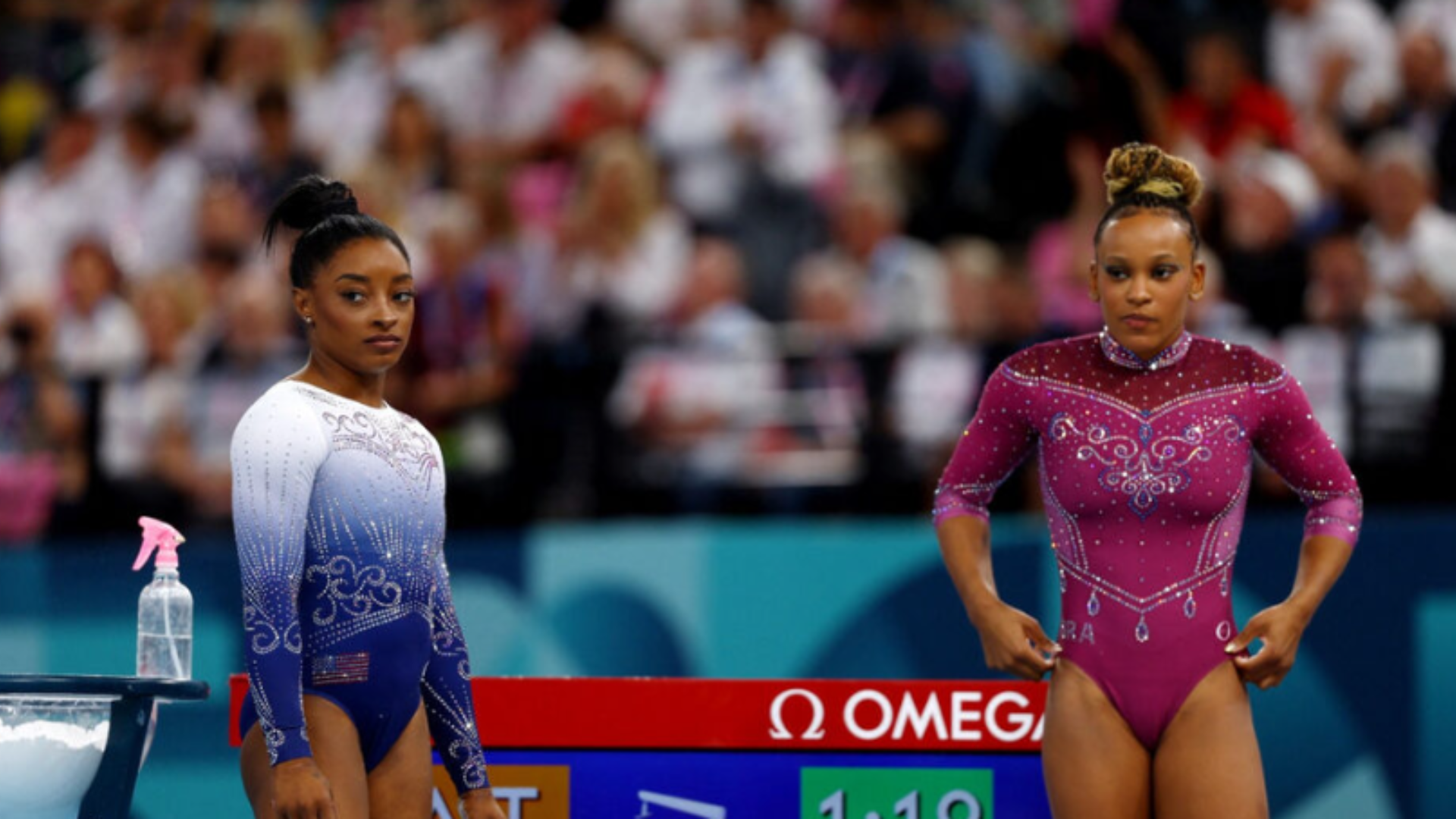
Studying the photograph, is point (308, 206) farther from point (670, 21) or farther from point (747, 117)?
point (670, 21)

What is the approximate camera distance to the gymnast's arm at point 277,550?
3627 millimetres

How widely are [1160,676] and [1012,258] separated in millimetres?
4304

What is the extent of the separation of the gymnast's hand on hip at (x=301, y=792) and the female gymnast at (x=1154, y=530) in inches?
48.9

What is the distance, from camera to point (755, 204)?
28.9ft

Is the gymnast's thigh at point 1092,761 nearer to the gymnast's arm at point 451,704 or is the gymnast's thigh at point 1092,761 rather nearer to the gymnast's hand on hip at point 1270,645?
the gymnast's hand on hip at point 1270,645

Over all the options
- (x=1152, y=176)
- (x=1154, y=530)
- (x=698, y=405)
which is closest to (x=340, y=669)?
(x=1154, y=530)

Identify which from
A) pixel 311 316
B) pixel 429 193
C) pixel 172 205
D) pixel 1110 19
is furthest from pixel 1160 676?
pixel 172 205

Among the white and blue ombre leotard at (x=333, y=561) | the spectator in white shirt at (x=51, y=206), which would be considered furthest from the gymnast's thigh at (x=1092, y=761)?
the spectator in white shirt at (x=51, y=206)

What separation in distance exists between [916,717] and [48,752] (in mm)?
1760

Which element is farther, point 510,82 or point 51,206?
point 51,206

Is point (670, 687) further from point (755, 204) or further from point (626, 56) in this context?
point (626, 56)

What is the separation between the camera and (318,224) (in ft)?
12.9

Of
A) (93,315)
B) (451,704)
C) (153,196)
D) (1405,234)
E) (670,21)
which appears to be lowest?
Result: (451,704)

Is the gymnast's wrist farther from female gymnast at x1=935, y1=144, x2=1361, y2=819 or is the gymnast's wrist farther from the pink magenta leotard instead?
the pink magenta leotard
